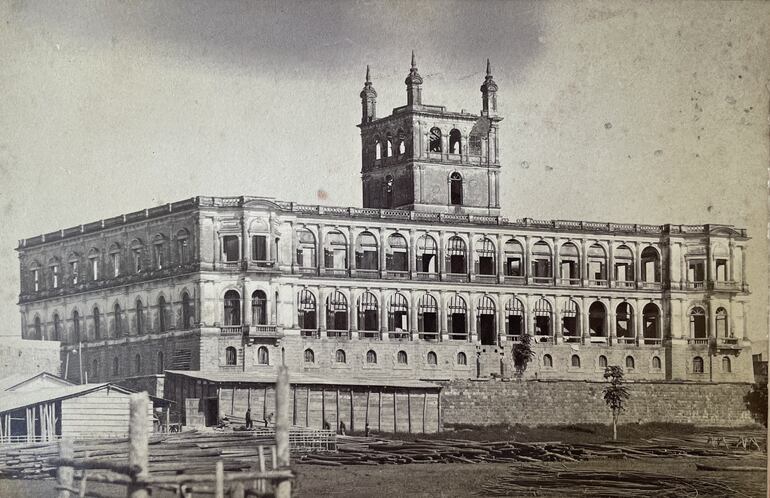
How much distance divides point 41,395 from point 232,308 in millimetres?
5610

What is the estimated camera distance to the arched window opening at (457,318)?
35.1 metres

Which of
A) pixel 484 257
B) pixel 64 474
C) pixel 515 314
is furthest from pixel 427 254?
pixel 64 474

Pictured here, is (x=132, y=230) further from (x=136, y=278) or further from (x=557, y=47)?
(x=557, y=47)

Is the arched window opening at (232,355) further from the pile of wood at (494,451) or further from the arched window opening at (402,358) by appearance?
the arched window opening at (402,358)

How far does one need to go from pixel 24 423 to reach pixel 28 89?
16.8ft

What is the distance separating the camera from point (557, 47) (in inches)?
1058

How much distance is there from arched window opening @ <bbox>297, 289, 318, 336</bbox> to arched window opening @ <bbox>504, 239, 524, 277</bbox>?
13.7ft

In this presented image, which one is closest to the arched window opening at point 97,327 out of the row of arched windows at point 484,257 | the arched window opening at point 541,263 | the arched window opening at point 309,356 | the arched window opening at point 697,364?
the arched window opening at point 309,356

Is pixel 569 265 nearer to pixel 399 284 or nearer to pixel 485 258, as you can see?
pixel 485 258

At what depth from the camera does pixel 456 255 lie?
34312 mm

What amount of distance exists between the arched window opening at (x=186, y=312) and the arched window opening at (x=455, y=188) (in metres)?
10.9

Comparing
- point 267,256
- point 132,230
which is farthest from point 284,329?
point 132,230

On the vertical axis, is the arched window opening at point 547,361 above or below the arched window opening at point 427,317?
below

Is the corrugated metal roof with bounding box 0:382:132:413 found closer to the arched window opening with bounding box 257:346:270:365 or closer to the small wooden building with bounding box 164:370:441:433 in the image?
the small wooden building with bounding box 164:370:441:433
